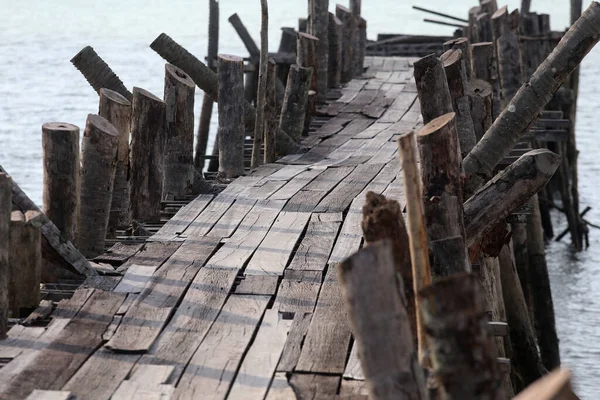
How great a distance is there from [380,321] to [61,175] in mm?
3545

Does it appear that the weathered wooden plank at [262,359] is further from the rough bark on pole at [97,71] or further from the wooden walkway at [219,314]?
the rough bark on pole at [97,71]

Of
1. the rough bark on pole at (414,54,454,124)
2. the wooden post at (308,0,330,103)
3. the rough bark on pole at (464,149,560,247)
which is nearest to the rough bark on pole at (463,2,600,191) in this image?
the rough bark on pole at (414,54,454,124)

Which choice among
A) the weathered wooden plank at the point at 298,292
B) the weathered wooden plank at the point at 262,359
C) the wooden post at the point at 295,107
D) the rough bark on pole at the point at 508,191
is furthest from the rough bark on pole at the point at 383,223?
the wooden post at the point at 295,107

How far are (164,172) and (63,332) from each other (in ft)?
11.6

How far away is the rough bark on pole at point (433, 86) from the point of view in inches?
297

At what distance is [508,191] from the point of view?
6.28 metres

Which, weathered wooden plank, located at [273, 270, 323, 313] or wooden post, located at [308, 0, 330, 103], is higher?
wooden post, located at [308, 0, 330, 103]

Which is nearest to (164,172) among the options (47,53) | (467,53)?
(467,53)

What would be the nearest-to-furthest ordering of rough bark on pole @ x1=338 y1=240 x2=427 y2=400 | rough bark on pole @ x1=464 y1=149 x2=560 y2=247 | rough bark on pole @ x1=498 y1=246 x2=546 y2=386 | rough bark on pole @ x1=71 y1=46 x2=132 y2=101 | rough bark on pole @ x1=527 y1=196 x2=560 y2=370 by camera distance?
rough bark on pole @ x1=338 y1=240 x2=427 y2=400 < rough bark on pole @ x1=464 y1=149 x2=560 y2=247 < rough bark on pole @ x1=71 y1=46 x2=132 y2=101 < rough bark on pole @ x1=498 y1=246 x2=546 y2=386 < rough bark on pole @ x1=527 y1=196 x2=560 y2=370

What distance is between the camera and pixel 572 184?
18359mm

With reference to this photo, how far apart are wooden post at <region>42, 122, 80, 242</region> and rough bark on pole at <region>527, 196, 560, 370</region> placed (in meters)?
7.22

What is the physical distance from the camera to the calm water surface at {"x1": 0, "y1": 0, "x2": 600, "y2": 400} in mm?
17078

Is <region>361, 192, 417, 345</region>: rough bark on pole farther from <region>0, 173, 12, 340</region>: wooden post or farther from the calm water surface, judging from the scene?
the calm water surface

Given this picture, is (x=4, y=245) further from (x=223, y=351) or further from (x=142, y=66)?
(x=142, y=66)
